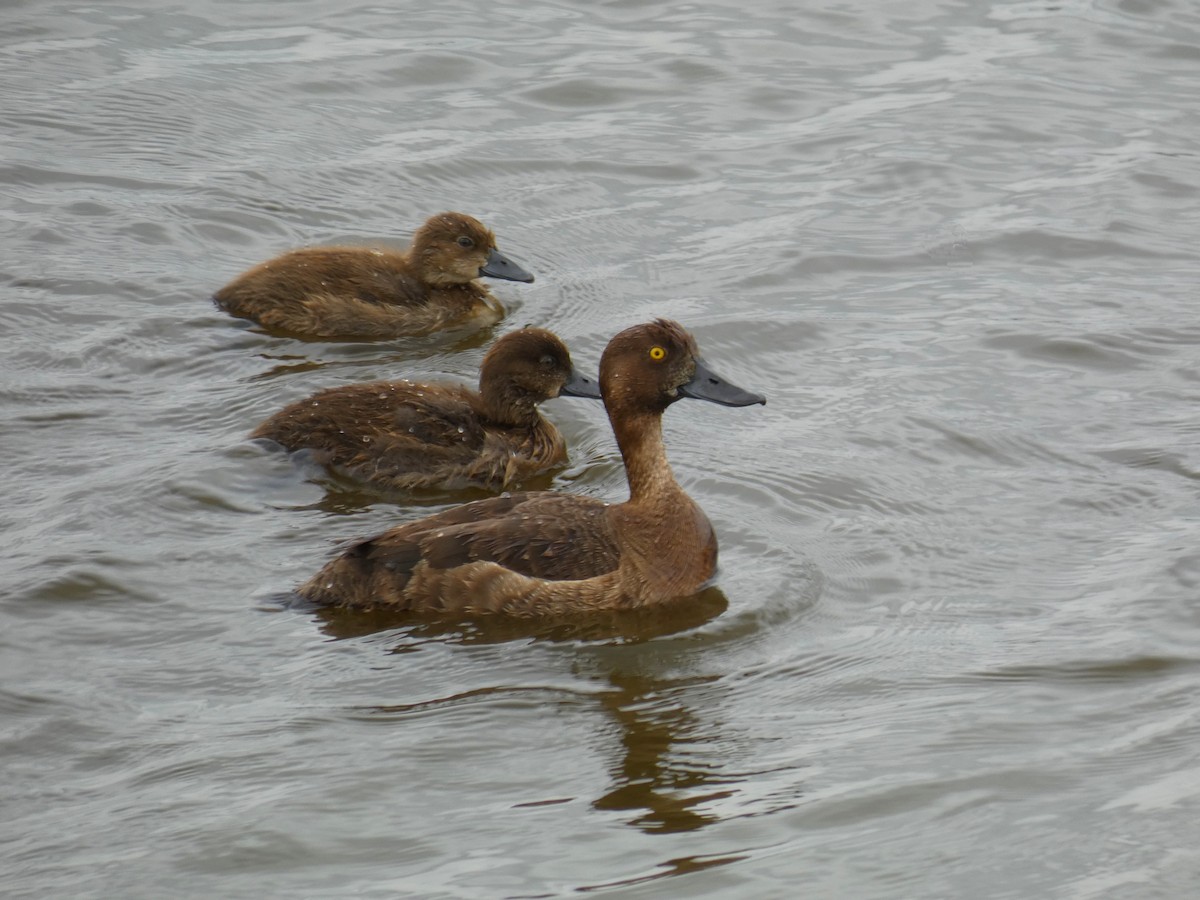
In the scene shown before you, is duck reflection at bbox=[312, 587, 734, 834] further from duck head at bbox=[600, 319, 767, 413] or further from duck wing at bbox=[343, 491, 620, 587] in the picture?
duck head at bbox=[600, 319, 767, 413]

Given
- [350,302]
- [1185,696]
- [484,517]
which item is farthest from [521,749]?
[350,302]

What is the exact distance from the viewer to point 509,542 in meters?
A: 7.21

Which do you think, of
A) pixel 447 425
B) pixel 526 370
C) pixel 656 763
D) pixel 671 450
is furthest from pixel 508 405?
pixel 656 763

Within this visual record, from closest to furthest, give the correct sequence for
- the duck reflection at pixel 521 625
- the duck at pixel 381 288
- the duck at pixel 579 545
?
the duck reflection at pixel 521 625 → the duck at pixel 579 545 → the duck at pixel 381 288

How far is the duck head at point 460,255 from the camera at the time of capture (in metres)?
10.5

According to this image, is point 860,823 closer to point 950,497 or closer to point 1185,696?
point 1185,696

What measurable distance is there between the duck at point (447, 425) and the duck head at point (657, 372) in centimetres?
113

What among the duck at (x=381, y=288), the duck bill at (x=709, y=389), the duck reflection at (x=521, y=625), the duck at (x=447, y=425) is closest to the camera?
the duck reflection at (x=521, y=625)

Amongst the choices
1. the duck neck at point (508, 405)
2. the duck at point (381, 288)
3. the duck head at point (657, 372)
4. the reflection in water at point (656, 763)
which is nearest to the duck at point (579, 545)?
the duck head at point (657, 372)

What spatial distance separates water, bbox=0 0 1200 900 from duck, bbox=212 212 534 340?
0.22m

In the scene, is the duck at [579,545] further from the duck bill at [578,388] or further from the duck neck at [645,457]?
the duck bill at [578,388]

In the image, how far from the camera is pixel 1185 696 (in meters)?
6.18

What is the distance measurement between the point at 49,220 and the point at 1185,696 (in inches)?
306

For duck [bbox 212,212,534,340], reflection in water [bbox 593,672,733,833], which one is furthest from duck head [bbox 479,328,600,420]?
reflection in water [bbox 593,672,733,833]
